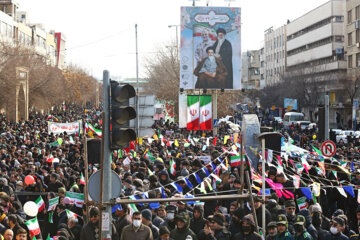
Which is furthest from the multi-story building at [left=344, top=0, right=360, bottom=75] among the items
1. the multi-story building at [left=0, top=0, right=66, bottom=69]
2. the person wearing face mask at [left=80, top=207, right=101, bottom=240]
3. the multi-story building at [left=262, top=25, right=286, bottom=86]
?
the person wearing face mask at [left=80, top=207, right=101, bottom=240]

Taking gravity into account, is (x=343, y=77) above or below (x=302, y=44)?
below

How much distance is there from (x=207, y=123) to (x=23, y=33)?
188 feet

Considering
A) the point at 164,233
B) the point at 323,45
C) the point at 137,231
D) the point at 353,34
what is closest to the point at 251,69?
the point at 323,45

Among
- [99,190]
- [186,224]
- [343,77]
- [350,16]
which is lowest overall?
[186,224]

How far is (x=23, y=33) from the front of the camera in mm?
84750

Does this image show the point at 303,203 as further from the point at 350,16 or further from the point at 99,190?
the point at 350,16

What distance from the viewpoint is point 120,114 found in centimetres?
782

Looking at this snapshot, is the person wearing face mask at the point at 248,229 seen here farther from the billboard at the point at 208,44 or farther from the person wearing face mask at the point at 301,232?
the billboard at the point at 208,44

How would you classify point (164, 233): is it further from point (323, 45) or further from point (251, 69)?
point (251, 69)

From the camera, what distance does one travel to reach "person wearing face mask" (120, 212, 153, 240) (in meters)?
9.02

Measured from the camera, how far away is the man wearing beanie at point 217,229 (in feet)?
29.2

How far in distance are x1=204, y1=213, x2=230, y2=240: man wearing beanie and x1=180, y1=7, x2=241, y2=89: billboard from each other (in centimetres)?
2927

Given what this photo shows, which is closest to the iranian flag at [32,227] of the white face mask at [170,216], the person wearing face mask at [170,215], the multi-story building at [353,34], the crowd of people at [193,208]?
the crowd of people at [193,208]

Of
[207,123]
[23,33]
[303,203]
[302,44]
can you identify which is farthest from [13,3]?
[303,203]
